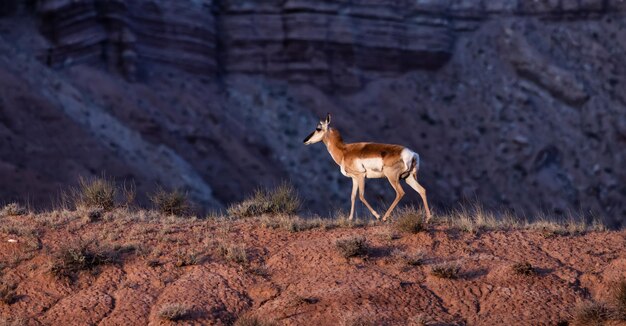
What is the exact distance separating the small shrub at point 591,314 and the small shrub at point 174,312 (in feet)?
15.2

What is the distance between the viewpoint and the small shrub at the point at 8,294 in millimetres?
11344

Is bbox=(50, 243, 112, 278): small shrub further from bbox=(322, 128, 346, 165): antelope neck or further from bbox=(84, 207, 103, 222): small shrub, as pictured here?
bbox=(322, 128, 346, 165): antelope neck

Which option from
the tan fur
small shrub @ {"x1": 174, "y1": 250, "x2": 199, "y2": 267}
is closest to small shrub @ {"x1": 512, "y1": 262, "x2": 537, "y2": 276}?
the tan fur

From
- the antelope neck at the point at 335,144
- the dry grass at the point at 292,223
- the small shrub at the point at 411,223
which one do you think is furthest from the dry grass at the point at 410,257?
the antelope neck at the point at 335,144

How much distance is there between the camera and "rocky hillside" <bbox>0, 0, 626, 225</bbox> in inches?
1639

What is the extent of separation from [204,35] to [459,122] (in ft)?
49.8

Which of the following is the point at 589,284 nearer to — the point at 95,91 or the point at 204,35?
the point at 95,91

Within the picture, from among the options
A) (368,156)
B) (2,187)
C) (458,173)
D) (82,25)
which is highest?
(368,156)

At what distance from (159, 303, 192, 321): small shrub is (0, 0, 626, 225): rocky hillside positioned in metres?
26.8

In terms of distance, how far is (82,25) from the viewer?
147ft

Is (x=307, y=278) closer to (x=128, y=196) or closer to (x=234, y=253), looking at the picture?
(x=234, y=253)

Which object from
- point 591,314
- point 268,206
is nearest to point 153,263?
point 268,206

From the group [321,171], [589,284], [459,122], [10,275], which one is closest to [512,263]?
[589,284]

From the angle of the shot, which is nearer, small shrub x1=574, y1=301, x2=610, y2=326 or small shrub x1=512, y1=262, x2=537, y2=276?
small shrub x1=574, y1=301, x2=610, y2=326
